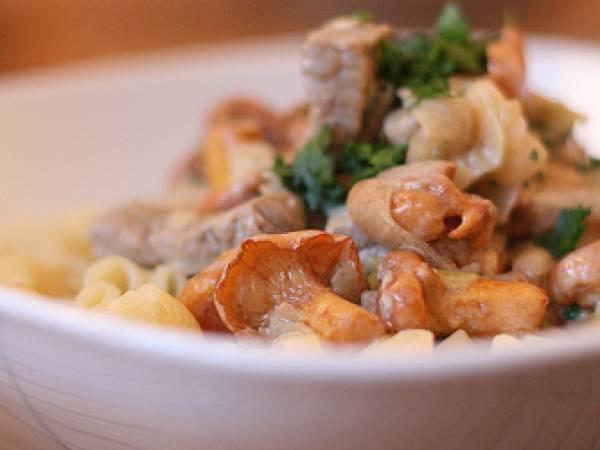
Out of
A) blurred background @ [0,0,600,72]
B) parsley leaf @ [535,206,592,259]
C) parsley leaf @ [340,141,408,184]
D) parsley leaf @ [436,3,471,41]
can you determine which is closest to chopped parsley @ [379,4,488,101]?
parsley leaf @ [436,3,471,41]

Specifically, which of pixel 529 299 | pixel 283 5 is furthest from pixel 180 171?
pixel 283 5

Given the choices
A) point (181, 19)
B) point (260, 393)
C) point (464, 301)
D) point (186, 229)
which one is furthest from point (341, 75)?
point (181, 19)

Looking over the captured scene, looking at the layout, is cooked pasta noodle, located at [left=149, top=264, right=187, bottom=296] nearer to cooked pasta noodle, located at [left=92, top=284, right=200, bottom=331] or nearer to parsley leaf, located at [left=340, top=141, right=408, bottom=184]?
cooked pasta noodle, located at [left=92, top=284, right=200, bottom=331]

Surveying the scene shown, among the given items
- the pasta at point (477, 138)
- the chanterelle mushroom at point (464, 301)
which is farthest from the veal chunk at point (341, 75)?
the chanterelle mushroom at point (464, 301)

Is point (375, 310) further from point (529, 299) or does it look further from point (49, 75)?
point (49, 75)

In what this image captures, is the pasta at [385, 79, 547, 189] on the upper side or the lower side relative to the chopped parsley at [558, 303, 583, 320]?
upper

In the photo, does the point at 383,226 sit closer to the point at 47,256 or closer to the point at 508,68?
the point at 508,68

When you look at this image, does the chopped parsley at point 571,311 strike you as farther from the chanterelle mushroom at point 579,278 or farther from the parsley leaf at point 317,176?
the parsley leaf at point 317,176
